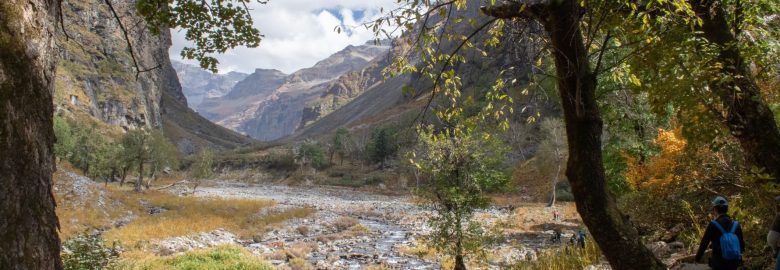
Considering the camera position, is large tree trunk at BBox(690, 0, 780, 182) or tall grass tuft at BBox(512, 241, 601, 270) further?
tall grass tuft at BBox(512, 241, 601, 270)

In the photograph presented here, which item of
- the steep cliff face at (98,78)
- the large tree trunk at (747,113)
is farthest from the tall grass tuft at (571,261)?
the steep cliff face at (98,78)

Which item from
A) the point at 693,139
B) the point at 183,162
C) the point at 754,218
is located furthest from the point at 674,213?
the point at 183,162

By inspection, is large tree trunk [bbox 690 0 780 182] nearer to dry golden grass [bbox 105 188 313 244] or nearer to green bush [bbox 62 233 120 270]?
green bush [bbox 62 233 120 270]

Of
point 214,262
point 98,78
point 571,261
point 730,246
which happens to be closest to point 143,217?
point 214,262

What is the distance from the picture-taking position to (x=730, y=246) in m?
6.32

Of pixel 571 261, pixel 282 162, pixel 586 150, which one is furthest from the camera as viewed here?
pixel 282 162

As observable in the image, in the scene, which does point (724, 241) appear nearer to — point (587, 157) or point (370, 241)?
point (587, 157)

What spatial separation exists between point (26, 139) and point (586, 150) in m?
4.82

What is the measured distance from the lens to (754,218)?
28.5 feet

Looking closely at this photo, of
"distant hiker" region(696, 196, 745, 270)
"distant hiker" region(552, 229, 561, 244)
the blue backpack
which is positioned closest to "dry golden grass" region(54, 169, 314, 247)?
"distant hiker" region(552, 229, 561, 244)

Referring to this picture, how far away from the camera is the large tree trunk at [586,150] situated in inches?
171

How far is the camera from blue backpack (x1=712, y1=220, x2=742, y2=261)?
6301mm

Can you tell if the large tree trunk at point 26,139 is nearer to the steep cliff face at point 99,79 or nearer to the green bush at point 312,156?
the green bush at point 312,156

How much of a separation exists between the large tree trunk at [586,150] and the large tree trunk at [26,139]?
425 centimetres
